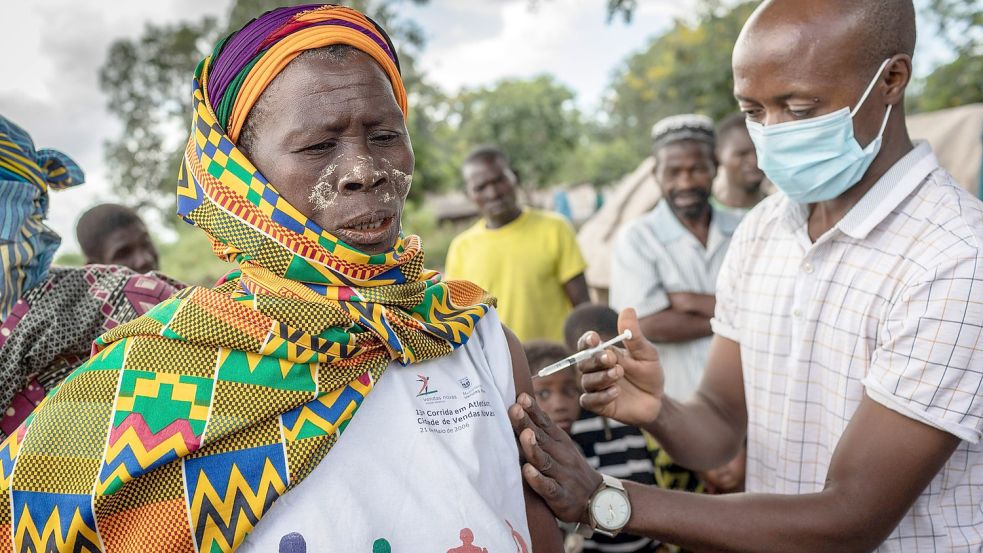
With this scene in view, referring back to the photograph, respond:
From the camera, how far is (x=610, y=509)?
1.77m

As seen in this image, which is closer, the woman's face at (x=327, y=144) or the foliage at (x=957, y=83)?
the woman's face at (x=327, y=144)

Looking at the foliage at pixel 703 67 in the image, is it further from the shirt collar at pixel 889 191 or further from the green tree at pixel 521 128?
the green tree at pixel 521 128

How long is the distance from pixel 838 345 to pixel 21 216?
2.13 meters

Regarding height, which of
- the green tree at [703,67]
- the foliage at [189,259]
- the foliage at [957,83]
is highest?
the foliage at [189,259]

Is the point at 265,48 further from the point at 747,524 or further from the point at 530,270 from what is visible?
the point at 530,270

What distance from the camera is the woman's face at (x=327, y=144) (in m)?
1.41

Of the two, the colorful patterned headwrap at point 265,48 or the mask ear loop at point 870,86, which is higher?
the colorful patterned headwrap at point 265,48

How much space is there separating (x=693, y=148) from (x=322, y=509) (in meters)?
3.24

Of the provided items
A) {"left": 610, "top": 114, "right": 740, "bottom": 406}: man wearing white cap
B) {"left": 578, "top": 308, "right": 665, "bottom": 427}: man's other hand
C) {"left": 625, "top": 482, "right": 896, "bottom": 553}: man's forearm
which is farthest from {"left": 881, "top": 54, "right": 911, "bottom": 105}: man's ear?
{"left": 610, "top": 114, "right": 740, "bottom": 406}: man wearing white cap

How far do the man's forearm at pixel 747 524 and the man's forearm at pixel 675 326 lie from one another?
183 centimetres

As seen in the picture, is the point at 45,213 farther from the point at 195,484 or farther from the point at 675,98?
the point at 675,98

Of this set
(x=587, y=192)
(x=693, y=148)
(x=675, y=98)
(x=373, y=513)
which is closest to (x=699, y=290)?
(x=693, y=148)

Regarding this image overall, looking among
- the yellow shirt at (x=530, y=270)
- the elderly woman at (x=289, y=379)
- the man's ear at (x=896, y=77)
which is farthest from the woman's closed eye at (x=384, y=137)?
the yellow shirt at (x=530, y=270)

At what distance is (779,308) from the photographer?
212 centimetres
